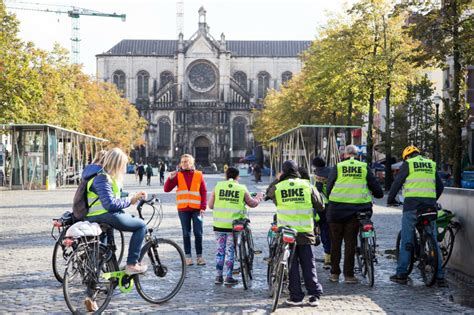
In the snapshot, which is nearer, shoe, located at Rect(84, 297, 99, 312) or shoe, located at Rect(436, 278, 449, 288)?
shoe, located at Rect(84, 297, 99, 312)

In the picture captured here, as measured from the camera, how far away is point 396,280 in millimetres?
11266

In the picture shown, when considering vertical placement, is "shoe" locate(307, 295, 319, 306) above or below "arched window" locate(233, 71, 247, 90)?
below

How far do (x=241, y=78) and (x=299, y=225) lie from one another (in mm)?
104140

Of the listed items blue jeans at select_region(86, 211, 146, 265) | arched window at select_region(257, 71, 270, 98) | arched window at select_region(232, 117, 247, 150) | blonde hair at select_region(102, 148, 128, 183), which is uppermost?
arched window at select_region(257, 71, 270, 98)

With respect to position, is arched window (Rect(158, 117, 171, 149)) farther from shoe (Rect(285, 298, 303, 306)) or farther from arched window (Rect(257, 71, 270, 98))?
shoe (Rect(285, 298, 303, 306))

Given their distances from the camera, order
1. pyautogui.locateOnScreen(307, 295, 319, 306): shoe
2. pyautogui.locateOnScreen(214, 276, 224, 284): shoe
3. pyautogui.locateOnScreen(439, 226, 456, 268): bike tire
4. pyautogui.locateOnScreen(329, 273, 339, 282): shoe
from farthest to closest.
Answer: pyautogui.locateOnScreen(439, 226, 456, 268): bike tire < pyautogui.locateOnScreen(329, 273, 339, 282): shoe < pyautogui.locateOnScreen(214, 276, 224, 284): shoe < pyautogui.locateOnScreen(307, 295, 319, 306): shoe

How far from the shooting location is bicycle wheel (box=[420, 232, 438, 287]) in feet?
35.6

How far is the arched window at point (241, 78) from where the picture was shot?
4429 inches

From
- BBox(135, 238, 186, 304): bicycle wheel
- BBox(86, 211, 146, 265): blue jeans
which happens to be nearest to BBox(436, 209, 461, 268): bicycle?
BBox(135, 238, 186, 304): bicycle wheel

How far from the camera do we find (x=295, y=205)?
946 cm

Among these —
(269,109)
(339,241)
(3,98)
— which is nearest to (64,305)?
(339,241)

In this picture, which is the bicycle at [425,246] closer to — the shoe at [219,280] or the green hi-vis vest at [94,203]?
the shoe at [219,280]

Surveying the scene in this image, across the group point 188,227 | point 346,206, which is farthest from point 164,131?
point 346,206

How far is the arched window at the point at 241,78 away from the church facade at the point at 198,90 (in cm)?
14
